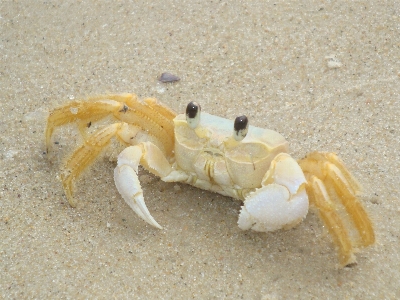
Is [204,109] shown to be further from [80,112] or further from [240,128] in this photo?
[240,128]

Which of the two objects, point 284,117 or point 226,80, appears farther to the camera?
point 226,80

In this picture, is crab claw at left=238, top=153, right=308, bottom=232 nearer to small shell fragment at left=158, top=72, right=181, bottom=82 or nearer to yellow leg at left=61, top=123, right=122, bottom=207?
yellow leg at left=61, top=123, right=122, bottom=207

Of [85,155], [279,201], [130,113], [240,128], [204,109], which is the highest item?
[240,128]

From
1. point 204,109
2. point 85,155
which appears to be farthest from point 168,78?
point 85,155

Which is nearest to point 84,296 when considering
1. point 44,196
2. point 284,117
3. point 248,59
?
point 44,196

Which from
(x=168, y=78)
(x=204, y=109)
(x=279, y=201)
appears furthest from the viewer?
(x=168, y=78)

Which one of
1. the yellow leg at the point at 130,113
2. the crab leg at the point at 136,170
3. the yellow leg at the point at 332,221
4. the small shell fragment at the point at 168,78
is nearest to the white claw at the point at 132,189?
the crab leg at the point at 136,170

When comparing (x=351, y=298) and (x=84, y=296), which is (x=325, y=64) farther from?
(x=84, y=296)

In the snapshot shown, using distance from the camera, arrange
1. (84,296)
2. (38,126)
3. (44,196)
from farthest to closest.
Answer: (38,126), (44,196), (84,296)
